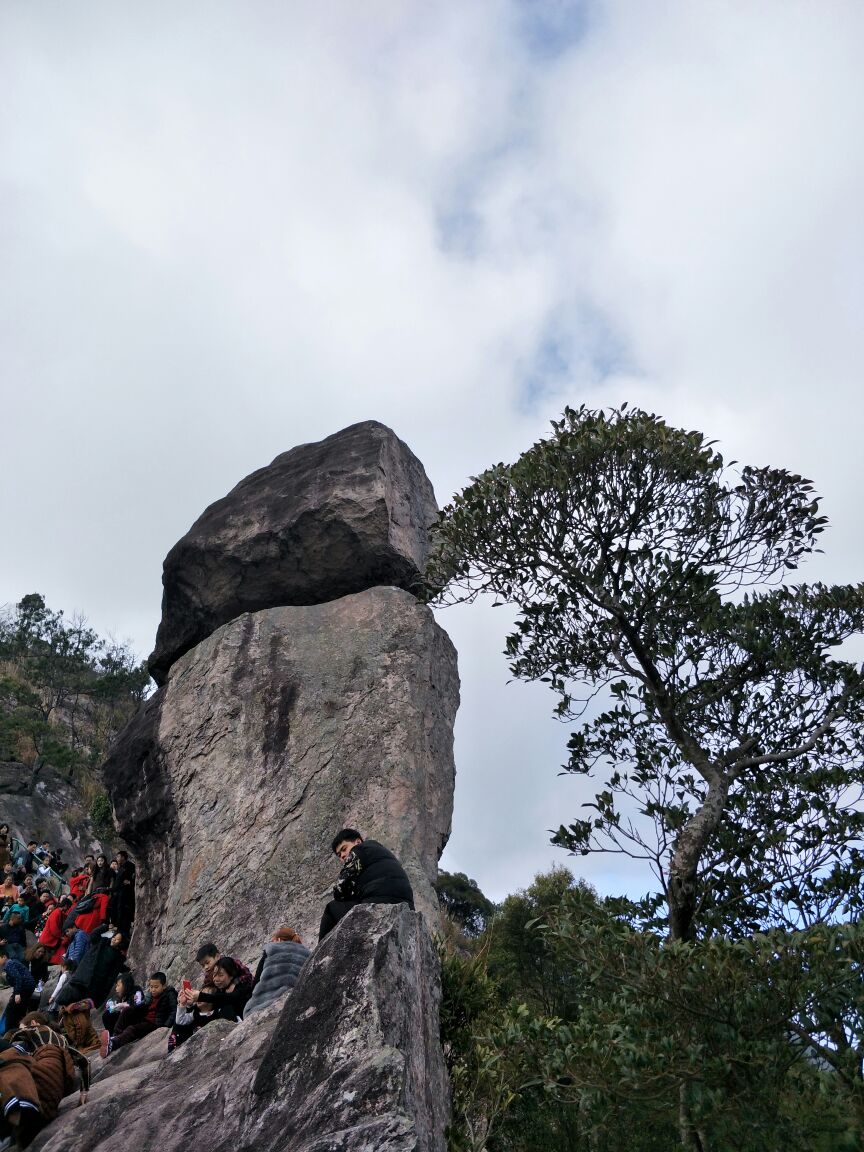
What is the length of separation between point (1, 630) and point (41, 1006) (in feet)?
118

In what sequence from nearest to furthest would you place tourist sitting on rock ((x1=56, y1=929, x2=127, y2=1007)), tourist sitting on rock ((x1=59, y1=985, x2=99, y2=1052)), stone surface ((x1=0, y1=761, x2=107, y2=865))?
tourist sitting on rock ((x1=59, y1=985, x2=99, y2=1052)) → tourist sitting on rock ((x1=56, y1=929, x2=127, y2=1007)) → stone surface ((x1=0, y1=761, x2=107, y2=865))

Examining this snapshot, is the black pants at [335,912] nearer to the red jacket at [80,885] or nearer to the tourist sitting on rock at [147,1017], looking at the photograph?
the tourist sitting on rock at [147,1017]

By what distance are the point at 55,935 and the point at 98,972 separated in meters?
2.49

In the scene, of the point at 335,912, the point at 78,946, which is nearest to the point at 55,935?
the point at 78,946

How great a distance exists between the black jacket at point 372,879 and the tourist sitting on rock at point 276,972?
0.82 m

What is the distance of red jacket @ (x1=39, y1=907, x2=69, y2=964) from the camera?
50.6ft

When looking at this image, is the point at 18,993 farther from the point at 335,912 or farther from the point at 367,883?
the point at 367,883

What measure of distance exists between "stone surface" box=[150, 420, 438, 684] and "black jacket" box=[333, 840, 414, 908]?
26.2ft

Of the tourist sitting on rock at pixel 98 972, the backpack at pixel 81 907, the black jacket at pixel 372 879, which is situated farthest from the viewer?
the backpack at pixel 81 907

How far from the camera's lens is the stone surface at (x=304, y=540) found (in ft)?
51.5

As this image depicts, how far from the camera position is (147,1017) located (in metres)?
10.6

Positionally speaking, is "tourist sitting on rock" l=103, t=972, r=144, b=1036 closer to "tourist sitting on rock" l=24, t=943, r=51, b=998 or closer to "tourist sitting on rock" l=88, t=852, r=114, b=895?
"tourist sitting on rock" l=24, t=943, r=51, b=998

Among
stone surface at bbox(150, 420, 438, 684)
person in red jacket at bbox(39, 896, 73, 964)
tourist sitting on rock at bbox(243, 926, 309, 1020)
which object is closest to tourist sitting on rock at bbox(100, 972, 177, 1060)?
tourist sitting on rock at bbox(243, 926, 309, 1020)

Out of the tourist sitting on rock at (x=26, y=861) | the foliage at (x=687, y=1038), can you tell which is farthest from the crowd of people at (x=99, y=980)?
the tourist sitting on rock at (x=26, y=861)
